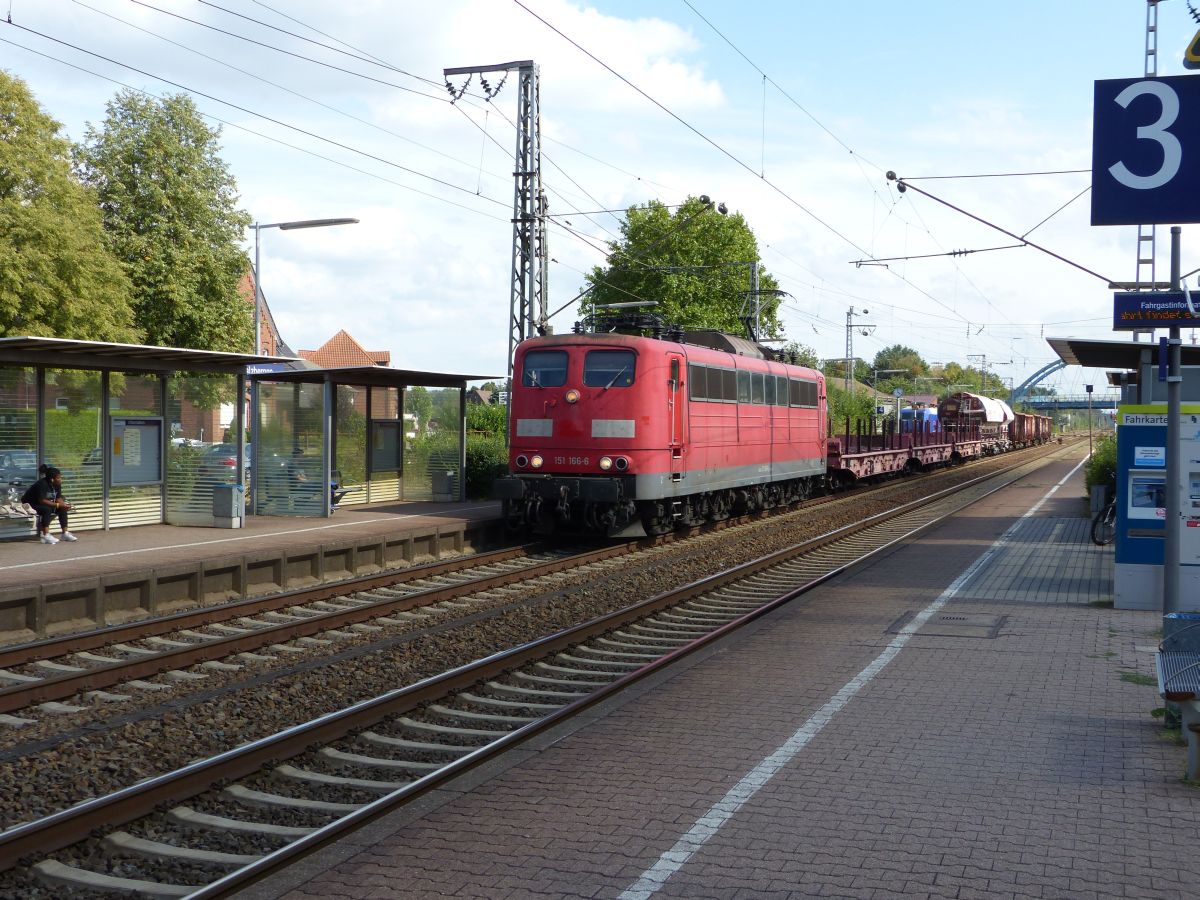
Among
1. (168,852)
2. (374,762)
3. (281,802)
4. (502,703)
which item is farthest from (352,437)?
(168,852)

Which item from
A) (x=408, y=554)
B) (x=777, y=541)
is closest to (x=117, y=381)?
(x=408, y=554)

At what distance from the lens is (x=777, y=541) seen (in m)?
20.1

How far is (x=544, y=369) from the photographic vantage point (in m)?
18.6

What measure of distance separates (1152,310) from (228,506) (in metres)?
12.9

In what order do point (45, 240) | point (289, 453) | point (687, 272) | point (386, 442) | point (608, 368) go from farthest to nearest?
1. point (687, 272)
2. point (45, 240)
3. point (386, 442)
4. point (289, 453)
5. point (608, 368)

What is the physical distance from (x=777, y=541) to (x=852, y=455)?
1303 centimetres

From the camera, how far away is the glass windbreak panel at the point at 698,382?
744 inches

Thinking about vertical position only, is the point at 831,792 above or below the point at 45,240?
below

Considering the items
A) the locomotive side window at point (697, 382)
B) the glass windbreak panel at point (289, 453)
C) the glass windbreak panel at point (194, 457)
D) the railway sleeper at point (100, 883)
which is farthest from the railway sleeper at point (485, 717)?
the glass windbreak panel at point (289, 453)

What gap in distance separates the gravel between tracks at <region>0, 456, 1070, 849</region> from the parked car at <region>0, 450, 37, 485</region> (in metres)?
6.85

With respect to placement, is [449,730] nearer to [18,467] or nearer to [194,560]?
[194,560]

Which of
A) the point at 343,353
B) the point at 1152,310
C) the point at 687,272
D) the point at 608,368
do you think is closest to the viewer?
the point at 1152,310

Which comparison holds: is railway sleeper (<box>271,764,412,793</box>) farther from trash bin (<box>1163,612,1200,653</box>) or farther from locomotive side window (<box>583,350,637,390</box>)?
locomotive side window (<box>583,350,637,390</box>)

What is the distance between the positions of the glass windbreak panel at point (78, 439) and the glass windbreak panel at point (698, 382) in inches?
328
